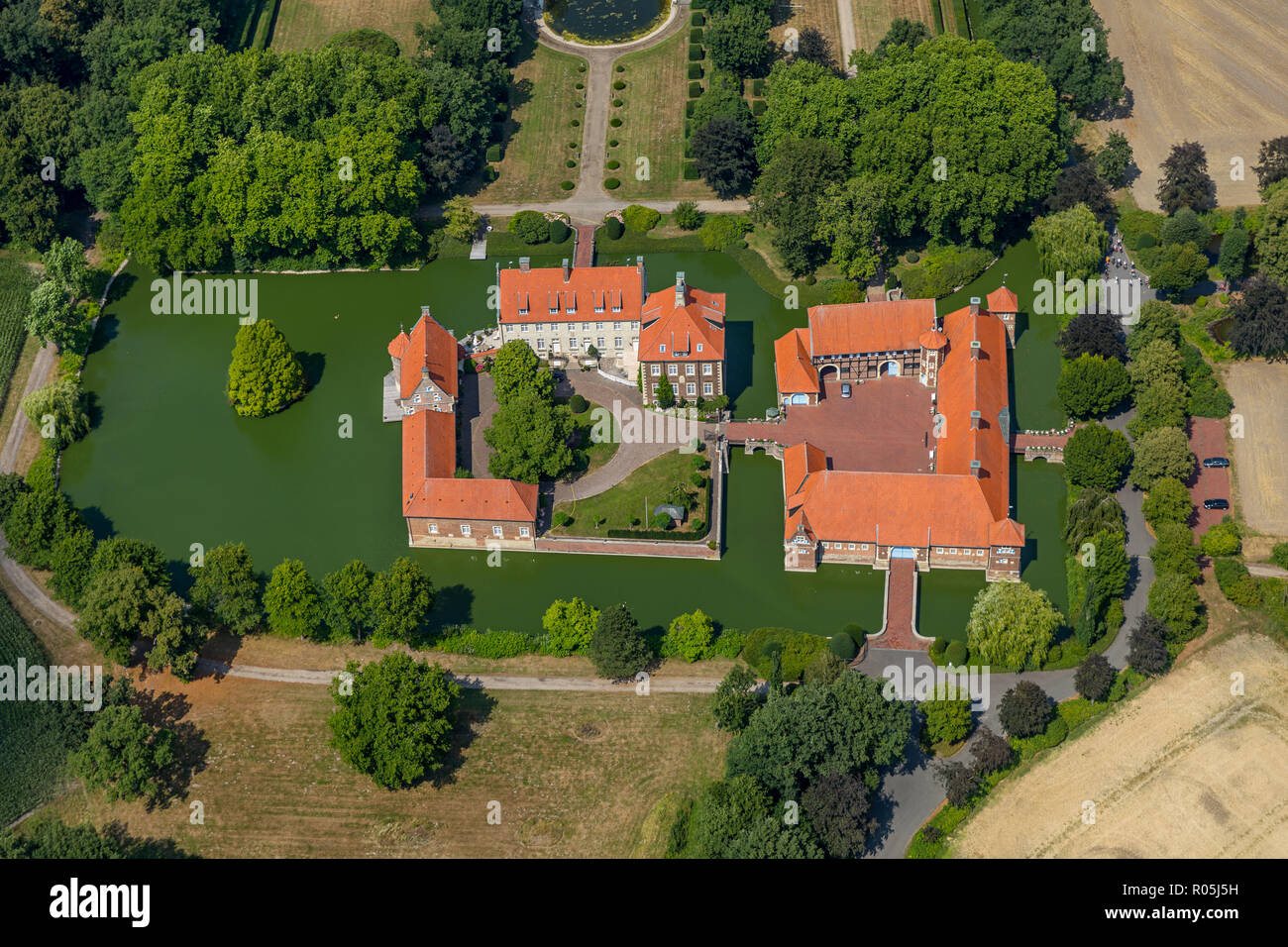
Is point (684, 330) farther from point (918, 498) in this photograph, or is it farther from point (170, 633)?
point (170, 633)

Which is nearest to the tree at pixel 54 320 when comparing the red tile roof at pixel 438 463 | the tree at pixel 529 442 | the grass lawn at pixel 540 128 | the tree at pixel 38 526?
the tree at pixel 38 526

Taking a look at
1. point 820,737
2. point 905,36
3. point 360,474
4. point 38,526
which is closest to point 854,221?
point 905,36

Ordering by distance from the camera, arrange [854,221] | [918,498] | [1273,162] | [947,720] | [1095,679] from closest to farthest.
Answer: [947,720] < [1095,679] < [918,498] < [854,221] < [1273,162]

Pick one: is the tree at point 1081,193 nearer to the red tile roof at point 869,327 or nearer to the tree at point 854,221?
the tree at point 854,221

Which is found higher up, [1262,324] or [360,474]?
[1262,324]

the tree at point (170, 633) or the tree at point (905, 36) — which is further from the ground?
the tree at point (905, 36)
